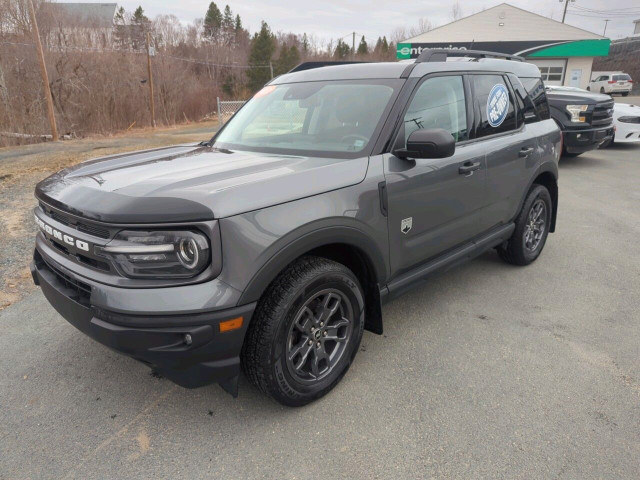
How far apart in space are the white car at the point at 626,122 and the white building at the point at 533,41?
85.0 ft

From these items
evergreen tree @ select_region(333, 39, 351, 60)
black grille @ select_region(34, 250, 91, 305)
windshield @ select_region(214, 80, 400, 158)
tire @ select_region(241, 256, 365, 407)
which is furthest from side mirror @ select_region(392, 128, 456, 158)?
evergreen tree @ select_region(333, 39, 351, 60)

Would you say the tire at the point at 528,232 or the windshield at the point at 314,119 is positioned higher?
the windshield at the point at 314,119

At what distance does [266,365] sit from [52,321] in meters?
2.17

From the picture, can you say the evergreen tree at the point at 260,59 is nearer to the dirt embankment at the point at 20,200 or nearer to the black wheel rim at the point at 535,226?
the dirt embankment at the point at 20,200

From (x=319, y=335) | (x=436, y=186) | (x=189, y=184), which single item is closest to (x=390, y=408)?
(x=319, y=335)

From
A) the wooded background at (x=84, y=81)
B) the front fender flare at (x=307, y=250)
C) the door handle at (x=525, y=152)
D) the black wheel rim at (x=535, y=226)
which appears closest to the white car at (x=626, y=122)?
the black wheel rim at (x=535, y=226)

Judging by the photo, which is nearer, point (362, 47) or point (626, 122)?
point (626, 122)

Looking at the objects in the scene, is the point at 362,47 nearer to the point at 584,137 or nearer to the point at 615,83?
the point at 615,83

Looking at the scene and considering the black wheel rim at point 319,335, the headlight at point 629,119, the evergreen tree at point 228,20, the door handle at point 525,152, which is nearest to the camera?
the black wheel rim at point 319,335

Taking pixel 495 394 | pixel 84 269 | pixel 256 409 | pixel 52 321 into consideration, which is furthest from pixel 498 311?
pixel 52 321

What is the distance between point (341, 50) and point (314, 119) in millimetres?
68180

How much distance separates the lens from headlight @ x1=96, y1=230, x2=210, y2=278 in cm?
192

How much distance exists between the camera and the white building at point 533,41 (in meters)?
34.6

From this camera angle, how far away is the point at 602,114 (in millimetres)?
9352
